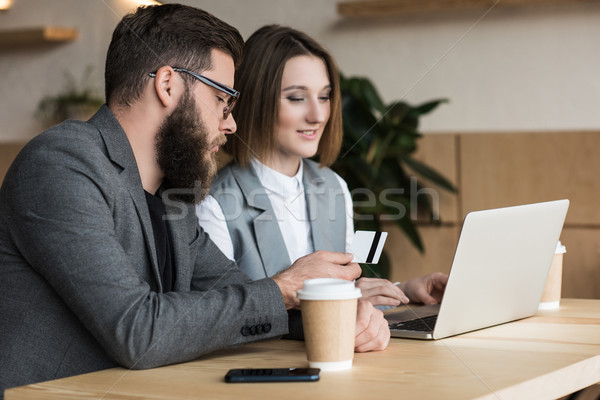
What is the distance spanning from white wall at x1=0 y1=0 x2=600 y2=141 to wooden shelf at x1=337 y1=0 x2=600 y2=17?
0.06 meters

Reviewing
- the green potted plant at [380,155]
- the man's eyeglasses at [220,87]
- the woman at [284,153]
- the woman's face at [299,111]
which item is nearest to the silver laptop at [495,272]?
the man's eyeglasses at [220,87]

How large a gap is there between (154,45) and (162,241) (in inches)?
14.1

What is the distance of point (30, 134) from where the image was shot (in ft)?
14.3

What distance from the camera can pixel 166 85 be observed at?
1.34m

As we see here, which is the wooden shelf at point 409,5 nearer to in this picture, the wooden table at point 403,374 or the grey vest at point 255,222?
the grey vest at point 255,222

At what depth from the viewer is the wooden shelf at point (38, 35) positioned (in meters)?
4.11

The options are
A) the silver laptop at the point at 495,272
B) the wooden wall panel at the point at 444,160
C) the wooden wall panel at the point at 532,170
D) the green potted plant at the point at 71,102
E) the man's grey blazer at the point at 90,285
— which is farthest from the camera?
the green potted plant at the point at 71,102

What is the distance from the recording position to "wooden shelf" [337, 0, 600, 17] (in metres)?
3.08

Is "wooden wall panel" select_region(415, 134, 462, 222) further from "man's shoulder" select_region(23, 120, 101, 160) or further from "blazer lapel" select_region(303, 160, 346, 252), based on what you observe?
"man's shoulder" select_region(23, 120, 101, 160)

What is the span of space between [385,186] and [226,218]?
1423mm

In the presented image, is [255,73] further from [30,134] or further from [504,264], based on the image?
[30,134]

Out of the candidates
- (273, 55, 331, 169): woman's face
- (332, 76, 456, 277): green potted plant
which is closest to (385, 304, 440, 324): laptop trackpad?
(273, 55, 331, 169): woman's face

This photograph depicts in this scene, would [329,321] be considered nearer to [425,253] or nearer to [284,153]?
[284,153]

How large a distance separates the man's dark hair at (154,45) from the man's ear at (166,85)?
2cm
